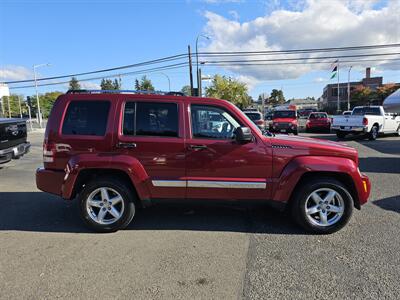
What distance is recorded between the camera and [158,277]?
3508 millimetres

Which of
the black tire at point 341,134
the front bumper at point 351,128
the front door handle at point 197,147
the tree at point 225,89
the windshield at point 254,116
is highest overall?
the tree at point 225,89

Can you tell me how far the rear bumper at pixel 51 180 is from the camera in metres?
4.85

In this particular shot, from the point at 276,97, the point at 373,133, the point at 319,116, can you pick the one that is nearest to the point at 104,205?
the point at 373,133

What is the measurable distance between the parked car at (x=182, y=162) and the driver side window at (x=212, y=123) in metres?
0.01

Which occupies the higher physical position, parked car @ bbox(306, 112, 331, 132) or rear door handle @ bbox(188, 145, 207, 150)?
rear door handle @ bbox(188, 145, 207, 150)

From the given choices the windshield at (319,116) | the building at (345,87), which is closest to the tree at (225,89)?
the building at (345,87)

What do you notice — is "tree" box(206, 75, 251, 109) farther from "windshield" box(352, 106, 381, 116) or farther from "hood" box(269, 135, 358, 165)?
"hood" box(269, 135, 358, 165)

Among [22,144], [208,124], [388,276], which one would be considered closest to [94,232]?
[208,124]

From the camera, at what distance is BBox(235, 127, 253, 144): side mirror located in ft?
14.6

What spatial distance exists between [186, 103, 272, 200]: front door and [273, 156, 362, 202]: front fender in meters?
0.17

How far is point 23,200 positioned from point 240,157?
4.41m

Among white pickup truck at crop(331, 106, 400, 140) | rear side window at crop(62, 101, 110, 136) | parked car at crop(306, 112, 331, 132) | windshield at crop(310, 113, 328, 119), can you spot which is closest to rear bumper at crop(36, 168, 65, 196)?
rear side window at crop(62, 101, 110, 136)

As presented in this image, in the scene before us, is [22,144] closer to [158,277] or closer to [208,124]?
[208,124]

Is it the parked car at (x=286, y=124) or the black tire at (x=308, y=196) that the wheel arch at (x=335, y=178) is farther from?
the parked car at (x=286, y=124)
